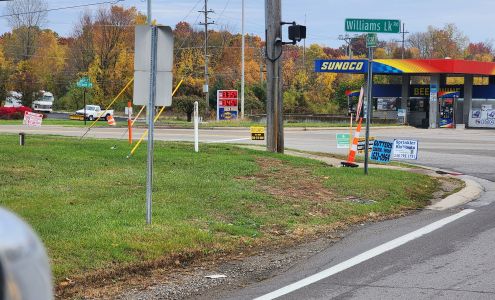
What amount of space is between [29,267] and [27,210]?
816 cm

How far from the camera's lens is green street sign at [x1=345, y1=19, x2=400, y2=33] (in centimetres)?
1433

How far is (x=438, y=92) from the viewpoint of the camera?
47.5 meters

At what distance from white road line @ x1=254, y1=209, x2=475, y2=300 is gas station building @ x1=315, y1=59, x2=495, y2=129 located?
37.2 meters

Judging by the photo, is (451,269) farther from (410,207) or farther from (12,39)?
(12,39)

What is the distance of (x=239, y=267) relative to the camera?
25.0ft

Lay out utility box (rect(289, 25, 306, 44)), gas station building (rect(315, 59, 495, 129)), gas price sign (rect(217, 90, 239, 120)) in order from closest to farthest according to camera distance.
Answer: utility box (rect(289, 25, 306, 44)) → gas station building (rect(315, 59, 495, 129)) → gas price sign (rect(217, 90, 239, 120))

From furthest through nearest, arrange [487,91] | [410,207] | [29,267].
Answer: [487,91] < [410,207] < [29,267]

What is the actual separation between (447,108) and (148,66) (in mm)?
41472

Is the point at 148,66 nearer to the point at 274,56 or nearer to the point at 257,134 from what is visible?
the point at 274,56

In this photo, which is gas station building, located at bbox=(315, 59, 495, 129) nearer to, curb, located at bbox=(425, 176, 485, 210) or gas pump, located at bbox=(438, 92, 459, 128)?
gas pump, located at bbox=(438, 92, 459, 128)

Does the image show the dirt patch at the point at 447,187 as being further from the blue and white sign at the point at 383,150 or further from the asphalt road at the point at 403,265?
the asphalt road at the point at 403,265

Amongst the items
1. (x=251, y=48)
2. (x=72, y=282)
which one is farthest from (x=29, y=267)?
(x=251, y=48)

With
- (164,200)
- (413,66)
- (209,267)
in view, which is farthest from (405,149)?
(413,66)

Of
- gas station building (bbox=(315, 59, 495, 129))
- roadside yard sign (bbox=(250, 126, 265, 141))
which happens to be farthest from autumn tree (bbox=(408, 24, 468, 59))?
roadside yard sign (bbox=(250, 126, 265, 141))
